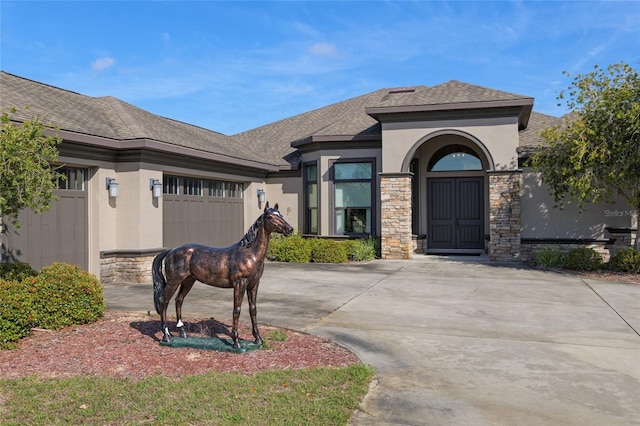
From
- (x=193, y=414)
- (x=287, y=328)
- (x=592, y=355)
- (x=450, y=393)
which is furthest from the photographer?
(x=287, y=328)

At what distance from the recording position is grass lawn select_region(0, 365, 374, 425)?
4.44 metres

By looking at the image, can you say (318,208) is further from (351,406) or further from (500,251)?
(351,406)

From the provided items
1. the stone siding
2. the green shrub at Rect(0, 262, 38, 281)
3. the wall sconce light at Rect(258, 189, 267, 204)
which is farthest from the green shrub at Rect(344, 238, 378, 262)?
the green shrub at Rect(0, 262, 38, 281)

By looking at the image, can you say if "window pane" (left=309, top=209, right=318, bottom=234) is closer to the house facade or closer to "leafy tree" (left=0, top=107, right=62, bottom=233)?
the house facade

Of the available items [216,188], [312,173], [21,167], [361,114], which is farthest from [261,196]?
[21,167]

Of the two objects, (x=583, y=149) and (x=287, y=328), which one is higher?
(x=583, y=149)

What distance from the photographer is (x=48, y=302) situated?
7.50 m

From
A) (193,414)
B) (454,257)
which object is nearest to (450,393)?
(193,414)

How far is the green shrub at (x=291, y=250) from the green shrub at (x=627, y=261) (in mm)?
9465

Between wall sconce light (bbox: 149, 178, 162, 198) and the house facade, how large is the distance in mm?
29

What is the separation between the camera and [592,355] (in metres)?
6.46

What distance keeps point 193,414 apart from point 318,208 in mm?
15213

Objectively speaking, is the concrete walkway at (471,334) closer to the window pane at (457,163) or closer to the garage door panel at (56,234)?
the garage door panel at (56,234)

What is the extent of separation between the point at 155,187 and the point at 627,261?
13071 millimetres
